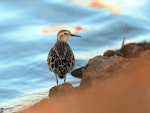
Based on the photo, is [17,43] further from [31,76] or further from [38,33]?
[31,76]

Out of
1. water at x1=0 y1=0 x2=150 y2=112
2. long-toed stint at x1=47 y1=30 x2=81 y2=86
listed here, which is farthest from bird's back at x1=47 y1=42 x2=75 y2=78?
water at x1=0 y1=0 x2=150 y2=112

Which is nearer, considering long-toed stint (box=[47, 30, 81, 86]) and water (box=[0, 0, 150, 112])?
long-toed stint (box=[47, 30, 81, 86])

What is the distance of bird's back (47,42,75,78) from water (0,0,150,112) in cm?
89

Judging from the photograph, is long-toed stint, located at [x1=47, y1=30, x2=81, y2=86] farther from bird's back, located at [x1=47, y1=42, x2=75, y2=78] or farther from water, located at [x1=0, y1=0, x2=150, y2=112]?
water, located at [x1=0, y1=0, x2=150, y2=112]

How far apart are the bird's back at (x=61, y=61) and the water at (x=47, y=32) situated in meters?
0.89

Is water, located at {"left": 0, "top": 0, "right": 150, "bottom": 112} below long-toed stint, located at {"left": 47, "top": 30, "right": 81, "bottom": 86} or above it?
above

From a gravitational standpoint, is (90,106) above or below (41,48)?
below

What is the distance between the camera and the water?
34.8 ft

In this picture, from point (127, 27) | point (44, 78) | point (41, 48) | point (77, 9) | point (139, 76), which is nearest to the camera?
point (139, 76)

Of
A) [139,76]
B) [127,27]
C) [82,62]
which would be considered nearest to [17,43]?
[82,62]

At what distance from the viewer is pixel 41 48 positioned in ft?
41.0

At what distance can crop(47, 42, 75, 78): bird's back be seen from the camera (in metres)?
8.44

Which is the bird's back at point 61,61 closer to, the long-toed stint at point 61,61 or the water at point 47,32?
the long-toed stint at point 61,61

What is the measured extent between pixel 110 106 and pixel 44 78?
668 centimetres
